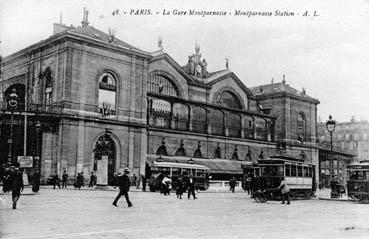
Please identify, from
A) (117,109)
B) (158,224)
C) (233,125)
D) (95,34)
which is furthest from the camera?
(233,125)

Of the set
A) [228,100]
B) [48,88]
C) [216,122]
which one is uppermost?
[228,100]

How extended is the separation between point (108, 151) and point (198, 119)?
1287 cm

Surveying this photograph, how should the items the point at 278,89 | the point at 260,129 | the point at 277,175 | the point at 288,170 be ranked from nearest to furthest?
the point at 277,175 → the point at 288,170 → the point at 260,129 → the point at 278,89

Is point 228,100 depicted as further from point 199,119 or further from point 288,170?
point 288,170

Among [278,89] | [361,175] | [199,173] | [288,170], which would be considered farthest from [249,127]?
[361,175]

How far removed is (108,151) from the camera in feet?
110

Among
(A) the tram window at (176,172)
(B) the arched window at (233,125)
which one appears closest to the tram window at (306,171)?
(A) the tram window at (176,172)

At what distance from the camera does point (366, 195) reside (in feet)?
80.8

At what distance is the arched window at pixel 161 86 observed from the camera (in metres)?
42.1

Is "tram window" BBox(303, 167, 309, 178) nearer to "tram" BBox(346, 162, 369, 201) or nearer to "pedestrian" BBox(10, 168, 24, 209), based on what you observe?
"tram" BBox(346, 162, 369, 201)

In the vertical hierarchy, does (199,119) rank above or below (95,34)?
below

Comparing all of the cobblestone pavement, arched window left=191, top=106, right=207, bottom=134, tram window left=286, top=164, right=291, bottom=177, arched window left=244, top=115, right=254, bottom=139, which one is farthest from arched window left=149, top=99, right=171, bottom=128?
the cobblestone pavement

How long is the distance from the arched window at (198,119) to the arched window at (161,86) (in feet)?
8.14

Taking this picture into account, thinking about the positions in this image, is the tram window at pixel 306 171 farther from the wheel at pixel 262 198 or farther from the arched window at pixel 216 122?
the arched window at pixel 216 122
